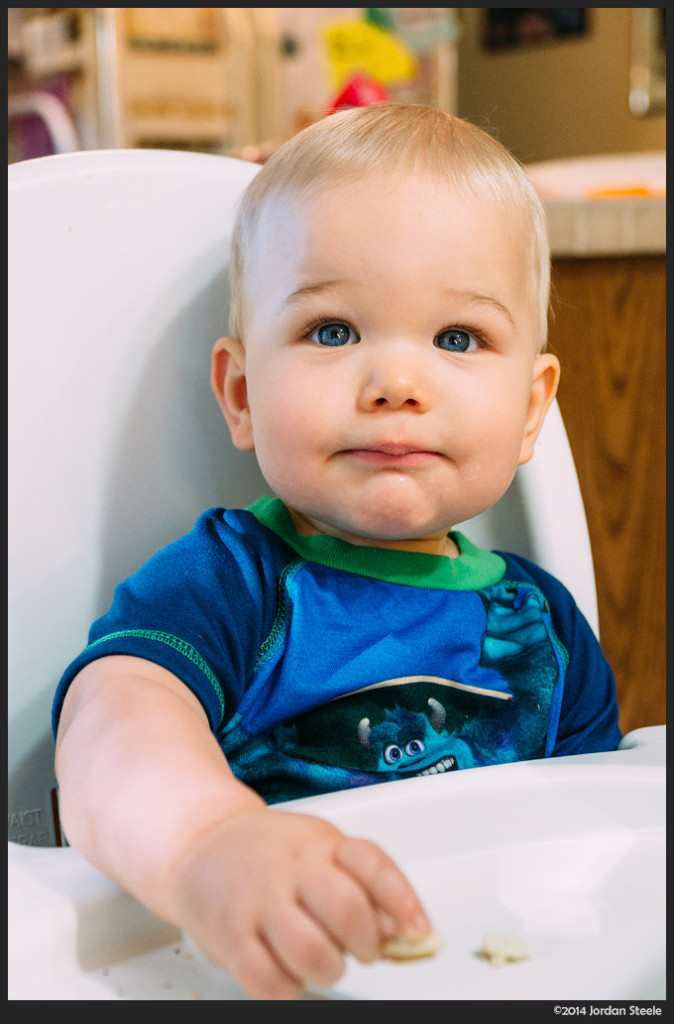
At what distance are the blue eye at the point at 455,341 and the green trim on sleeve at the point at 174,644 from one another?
21cm

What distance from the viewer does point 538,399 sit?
0.65 m

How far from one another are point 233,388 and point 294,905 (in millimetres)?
370

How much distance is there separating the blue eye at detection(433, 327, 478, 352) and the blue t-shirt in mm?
127

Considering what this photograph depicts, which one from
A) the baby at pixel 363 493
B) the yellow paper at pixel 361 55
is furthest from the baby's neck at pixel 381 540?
the yellow paper at pixel 361 55

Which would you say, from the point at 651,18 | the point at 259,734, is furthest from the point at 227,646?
the point at 651,18

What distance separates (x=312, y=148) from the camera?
0.57 m

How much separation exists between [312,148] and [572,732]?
1.28ft

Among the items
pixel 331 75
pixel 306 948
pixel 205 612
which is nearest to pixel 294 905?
pixel 306 948

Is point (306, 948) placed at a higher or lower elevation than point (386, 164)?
lower

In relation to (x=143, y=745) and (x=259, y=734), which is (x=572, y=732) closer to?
(x=259, y=734)

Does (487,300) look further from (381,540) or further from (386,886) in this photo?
(386,886)

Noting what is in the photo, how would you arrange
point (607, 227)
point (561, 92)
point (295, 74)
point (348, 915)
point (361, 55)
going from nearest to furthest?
point (348, 915)
point (607, 227)
point (361, 55)
point (561, 92)
point (295, 74)

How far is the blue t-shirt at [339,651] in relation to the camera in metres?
0.52

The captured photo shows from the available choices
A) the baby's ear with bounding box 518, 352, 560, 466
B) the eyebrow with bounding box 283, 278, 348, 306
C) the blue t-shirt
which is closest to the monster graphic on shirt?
the blue t-shirt
